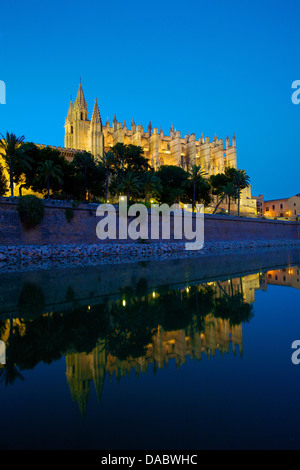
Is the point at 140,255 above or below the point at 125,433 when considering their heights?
above

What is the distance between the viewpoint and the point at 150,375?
11.6 feet

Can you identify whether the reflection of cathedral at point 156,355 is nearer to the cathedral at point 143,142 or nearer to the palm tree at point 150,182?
the palm tree at point 150,182

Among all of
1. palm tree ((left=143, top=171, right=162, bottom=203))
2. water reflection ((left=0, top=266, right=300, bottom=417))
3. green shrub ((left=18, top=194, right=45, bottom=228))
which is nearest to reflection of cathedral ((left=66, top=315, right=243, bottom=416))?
water reflection ((left=0, top=266, right=300, bottom=417))

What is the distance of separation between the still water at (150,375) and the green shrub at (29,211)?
1372cm

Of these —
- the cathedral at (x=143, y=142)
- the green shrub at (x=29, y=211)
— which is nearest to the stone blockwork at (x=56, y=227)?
the green shrub at (x=29, y=211)

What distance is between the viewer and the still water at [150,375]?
7.97 ft

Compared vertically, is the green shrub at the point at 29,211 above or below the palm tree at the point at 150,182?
below

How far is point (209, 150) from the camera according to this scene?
2527 inches

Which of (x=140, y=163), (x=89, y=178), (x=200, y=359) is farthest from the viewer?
(x=140, y=163)

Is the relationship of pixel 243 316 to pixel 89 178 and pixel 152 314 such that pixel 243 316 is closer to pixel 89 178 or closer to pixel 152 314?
pixel 152 314

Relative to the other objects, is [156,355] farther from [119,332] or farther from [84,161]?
[84,161]

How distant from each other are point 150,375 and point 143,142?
2361 inches
